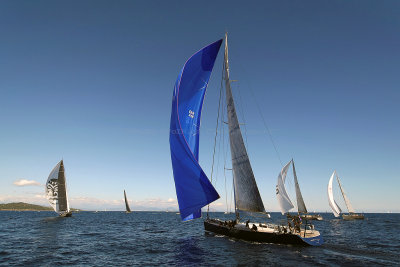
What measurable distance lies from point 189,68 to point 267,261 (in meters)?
16.8

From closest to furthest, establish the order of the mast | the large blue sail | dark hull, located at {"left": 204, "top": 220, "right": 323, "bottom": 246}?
the large blue sail
dark hull, located at {"left": 204, "top": 220, "right": 323, "bottom": 246}
the mast

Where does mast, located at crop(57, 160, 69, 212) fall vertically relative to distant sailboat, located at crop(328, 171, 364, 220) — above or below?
Result: above

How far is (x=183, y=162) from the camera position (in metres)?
20.2

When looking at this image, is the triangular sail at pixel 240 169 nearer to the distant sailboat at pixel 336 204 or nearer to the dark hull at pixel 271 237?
the dark hull at pixel 271 237

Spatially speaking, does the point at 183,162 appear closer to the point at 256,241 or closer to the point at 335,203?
the point at 256,241

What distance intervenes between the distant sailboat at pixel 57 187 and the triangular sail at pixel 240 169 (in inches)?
2152

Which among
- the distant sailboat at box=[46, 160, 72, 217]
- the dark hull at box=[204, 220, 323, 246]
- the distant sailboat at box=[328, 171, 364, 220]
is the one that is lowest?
the distant sailboat at box=[328, 171, 364, 220]

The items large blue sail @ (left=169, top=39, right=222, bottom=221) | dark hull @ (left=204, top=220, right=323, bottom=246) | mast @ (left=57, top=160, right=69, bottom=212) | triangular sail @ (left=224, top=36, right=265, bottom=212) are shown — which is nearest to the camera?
large blue sail @ (left=169, top=39, right=222, bottom=221)

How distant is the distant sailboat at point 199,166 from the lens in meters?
19.8

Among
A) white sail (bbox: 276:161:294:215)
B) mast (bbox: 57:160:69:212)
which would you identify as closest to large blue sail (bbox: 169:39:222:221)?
white sail (bbox: 276:161:294:215)

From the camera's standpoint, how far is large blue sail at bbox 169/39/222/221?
64.4 ft

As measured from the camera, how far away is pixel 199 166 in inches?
771

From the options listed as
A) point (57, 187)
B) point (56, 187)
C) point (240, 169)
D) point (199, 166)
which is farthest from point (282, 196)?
point (56, 187)

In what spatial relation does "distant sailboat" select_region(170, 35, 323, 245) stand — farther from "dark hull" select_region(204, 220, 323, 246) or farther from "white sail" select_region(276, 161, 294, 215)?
"white sail" select_region(276, 161, 294, 215)
